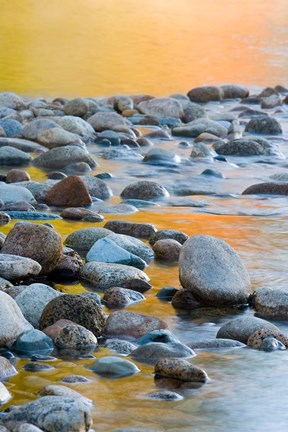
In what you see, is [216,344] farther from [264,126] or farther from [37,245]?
[264,126]

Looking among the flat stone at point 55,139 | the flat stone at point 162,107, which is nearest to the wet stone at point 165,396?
the flat stone at point 55,139

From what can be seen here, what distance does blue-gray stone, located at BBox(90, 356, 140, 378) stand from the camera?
427cm

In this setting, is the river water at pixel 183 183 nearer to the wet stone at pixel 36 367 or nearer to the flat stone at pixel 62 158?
the wet stone at pixel 36 367

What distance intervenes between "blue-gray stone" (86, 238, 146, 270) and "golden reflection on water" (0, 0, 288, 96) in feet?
29.1

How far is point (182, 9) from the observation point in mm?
33531

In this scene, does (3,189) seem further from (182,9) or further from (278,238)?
(182,9)

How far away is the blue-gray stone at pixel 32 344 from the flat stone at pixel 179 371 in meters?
0.52

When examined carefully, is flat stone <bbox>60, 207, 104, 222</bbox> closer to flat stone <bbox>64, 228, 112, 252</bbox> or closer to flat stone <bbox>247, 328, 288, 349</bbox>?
flat stone <bbox>64, 228, 112, 252</bbox>

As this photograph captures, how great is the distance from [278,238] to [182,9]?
27489mm

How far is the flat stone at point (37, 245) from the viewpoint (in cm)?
549

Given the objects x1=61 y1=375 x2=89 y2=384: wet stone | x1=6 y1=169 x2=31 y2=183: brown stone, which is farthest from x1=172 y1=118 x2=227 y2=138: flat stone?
x1=61 y1=375 x2=89 y2=384: wet stone

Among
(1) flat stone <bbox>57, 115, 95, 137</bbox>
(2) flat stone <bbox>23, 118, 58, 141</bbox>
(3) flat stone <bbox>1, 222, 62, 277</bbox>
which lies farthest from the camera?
(1) flat stone <bbox>57, 115, 95, 137</bbox>

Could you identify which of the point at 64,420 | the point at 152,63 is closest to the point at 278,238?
the point at 64,420

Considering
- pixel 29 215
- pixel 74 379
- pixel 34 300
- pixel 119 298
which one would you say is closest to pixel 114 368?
pixel 74 379
